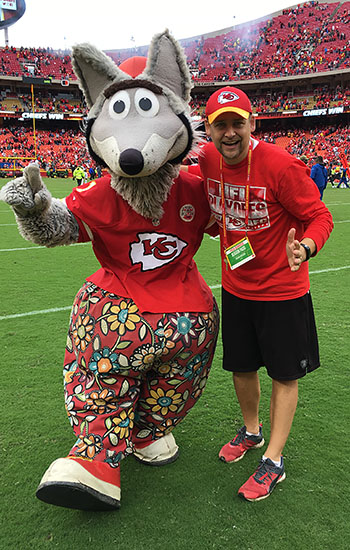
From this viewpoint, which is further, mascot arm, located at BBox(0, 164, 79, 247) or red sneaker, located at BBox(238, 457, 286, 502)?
red sneaker, located at BBox(238, 457, 286, 502)

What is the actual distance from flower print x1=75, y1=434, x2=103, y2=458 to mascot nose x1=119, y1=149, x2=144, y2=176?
3.60 ft

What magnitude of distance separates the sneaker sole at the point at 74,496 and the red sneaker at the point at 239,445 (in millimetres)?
689

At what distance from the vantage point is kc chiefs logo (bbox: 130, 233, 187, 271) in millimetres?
1996

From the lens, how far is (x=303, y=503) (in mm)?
1993

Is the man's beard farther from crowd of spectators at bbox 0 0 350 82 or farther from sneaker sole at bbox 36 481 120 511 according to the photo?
crowd of spectators at bbox 0 0 350 82

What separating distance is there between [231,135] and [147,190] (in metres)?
0.42

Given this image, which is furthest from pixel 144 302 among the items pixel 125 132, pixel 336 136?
pixel 336 136

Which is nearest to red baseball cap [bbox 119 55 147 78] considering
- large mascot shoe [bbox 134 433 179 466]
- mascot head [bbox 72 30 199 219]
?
mascot head [bbox 72 30 199 219]

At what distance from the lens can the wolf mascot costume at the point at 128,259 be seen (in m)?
1.84

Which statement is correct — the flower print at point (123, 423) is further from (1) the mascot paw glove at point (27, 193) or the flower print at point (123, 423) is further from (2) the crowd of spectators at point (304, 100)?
(2) the crowd of spectators at point (304, 100)

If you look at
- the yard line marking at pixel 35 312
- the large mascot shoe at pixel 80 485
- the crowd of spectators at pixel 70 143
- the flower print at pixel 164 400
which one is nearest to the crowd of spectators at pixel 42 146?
the crowd of spectators at pixel 70 143

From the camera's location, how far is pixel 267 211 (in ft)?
6.45

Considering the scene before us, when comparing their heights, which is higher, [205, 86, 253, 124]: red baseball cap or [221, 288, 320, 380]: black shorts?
[205, 86, 253, 124]: red baseball cap

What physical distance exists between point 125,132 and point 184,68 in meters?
0.46
